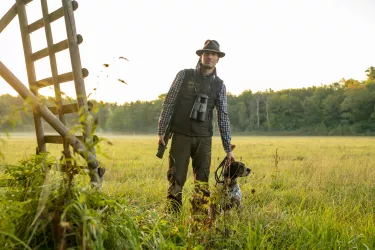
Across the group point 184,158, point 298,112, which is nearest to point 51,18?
point 184,158

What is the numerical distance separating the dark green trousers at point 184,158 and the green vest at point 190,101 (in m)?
0.12

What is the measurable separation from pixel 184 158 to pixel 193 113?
69 centimetres

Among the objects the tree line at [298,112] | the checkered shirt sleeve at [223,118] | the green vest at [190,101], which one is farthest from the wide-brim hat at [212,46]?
the tree line at [298,112]

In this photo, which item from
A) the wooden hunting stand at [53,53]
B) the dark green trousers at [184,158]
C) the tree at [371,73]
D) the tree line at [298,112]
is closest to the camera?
the wooden hunting stand at [53,53]

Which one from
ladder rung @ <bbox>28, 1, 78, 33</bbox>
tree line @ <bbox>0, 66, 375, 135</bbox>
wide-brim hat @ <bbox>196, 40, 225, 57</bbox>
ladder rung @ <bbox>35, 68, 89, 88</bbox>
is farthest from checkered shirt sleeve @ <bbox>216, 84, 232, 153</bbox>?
tree line @ <bbox>0, 66, 375, 135</bbox>

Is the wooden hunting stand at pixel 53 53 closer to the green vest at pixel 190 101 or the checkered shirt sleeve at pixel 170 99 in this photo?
the checkered shirt sleeve at pixel 170 99

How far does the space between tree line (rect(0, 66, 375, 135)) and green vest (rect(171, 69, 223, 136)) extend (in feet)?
255

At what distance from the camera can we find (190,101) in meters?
5.54

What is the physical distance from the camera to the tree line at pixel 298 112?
8338cm

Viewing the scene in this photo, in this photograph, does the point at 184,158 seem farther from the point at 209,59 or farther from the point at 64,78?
the point at 64,78

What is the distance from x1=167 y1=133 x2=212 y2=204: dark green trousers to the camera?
537 cm

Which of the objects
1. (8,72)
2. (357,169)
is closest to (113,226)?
(8,72)

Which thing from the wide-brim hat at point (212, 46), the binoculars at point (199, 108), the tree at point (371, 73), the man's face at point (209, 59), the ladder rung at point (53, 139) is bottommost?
the ladder rung at point (53, 139)

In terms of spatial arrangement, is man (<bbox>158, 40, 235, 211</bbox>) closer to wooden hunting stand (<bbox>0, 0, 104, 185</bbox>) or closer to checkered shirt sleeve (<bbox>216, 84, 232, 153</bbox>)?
checkered shirt sleeve (<bbox>216, 84, 232, 153</bbox>)
